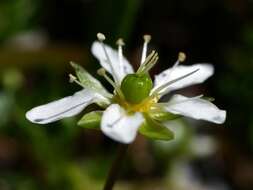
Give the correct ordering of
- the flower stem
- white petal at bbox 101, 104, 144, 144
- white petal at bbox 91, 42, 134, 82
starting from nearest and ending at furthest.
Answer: white petal at bbox 101, 104, 144, 144
the flower stem
white petal at bbox 91, 42, 134, 82

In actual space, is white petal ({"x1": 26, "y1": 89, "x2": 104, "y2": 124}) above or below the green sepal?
above

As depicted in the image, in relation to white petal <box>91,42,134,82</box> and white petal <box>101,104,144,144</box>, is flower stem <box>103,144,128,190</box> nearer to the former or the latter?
white petal <box>101,104,144,144</box>

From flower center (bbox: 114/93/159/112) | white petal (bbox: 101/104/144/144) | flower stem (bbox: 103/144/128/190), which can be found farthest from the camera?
flower center (bbox: 114/93/159/112)

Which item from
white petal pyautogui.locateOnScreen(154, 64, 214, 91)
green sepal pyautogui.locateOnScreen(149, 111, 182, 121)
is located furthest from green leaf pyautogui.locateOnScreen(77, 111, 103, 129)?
white petal pyautogui.locateOnScreen(154, 64, 214, 91)

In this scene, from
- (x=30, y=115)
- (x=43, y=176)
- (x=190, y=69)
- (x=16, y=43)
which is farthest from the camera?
(x=16, y=43)

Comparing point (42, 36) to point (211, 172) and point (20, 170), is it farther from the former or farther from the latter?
point (211, 172)

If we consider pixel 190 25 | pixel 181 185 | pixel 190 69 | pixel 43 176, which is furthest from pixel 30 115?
pixel 190 25

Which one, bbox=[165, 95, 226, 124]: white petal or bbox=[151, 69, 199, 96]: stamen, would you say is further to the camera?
bbox=[151, 69, 199, 96]: stamen
